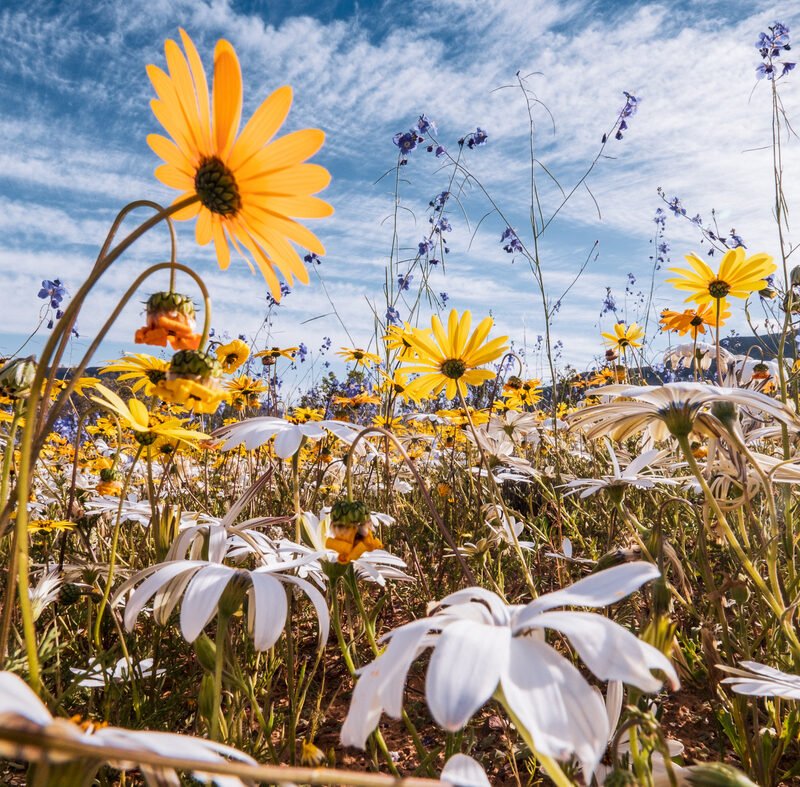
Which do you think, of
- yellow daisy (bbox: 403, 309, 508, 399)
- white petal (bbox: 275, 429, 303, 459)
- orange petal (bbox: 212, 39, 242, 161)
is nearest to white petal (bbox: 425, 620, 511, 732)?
orange petal (bbox: 212, 39, 242, 161)

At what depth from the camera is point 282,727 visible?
4.86ft

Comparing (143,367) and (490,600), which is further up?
(143,367)

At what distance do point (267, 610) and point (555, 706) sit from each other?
0.43 m

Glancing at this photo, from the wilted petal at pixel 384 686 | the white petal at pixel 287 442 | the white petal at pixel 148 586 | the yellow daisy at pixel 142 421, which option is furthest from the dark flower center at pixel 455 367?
the wilted petal at pixel 384 686

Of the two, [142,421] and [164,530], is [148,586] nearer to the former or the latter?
[164,530]

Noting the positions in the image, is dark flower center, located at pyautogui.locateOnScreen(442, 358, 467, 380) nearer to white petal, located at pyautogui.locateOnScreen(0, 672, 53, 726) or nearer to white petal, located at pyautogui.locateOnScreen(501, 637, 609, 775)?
white petal, located at pyautogui.locateOnScreen(501, 637, 609, 775)

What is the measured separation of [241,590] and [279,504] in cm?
203

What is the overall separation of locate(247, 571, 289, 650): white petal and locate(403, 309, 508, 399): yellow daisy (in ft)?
3.20

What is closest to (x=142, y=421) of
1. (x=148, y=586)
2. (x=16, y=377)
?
(x=16, y=377)

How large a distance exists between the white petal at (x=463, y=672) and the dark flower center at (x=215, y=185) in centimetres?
54

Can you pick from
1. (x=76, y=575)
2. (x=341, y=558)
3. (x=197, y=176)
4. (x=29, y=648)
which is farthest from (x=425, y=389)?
(x=29, y=648)

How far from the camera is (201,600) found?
2.36ft

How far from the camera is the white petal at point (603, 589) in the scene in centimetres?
46

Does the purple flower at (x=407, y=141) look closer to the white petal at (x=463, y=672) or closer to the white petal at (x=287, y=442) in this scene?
the white petal at (x=287, y=442)
